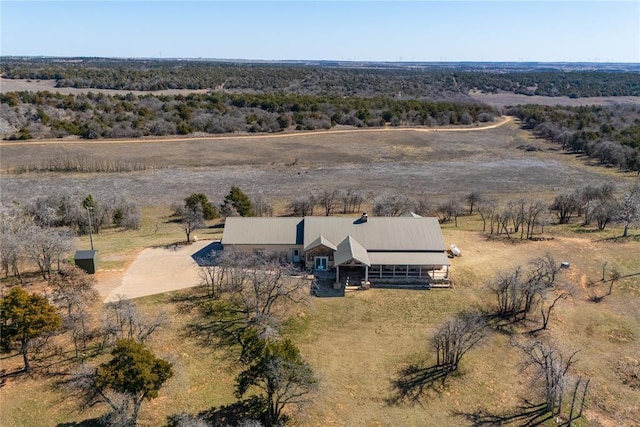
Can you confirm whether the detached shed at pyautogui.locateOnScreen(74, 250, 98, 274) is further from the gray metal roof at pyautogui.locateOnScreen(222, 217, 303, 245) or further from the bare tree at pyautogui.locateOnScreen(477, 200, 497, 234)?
the bare tree at pyautogui.locateOnScreen(477, 200, 497, 234)

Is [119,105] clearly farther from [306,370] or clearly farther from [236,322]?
[306,370]

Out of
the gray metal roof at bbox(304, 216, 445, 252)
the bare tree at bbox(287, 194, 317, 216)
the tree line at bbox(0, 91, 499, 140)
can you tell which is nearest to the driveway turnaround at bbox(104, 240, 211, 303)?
the gray metal roof at bbox(304, 216, 445, 252)

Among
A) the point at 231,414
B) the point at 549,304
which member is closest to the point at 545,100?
the point at 549,304

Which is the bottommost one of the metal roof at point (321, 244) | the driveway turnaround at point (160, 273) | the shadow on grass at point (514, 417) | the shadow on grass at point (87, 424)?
the shadow on grass at point (514, 417)

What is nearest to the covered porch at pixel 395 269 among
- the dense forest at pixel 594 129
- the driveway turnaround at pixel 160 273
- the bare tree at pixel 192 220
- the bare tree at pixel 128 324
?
the driveway turnaround at pixel 160 273

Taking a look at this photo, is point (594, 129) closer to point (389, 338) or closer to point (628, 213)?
point (628, 213)

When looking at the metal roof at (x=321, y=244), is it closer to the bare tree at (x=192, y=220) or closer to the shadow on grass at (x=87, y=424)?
the bare tree at (x=192, y=220)
